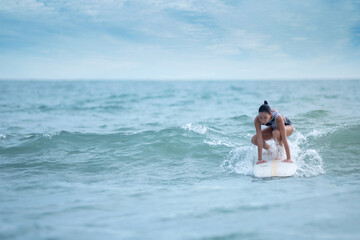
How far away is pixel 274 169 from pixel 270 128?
3.29ft

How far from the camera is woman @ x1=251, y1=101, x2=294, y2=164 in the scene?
18.3ft

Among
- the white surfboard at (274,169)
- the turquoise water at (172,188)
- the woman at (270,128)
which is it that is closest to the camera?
the turquoise water at (172,188)

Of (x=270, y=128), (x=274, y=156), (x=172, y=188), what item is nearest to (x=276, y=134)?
(x=270, y=128)

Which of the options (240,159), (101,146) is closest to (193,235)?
(240,159)

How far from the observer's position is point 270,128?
21.1 ft

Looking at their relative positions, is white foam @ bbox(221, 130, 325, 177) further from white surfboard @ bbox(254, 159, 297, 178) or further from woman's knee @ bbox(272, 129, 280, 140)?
woman's knee @ bbox(272, 129, 280, 140)

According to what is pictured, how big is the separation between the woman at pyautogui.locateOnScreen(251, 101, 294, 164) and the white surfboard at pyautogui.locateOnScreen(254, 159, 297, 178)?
6.0 inches

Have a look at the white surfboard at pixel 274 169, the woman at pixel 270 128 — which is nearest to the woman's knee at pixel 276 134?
the woman at pixel 270 128

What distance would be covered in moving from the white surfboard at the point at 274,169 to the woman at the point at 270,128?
153 mm

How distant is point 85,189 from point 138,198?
122cm

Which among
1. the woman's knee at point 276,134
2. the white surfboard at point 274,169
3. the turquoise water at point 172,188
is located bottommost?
the turquoise water at point 172,188

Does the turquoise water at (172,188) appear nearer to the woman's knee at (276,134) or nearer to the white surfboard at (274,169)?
the white surfboard at (274,169)

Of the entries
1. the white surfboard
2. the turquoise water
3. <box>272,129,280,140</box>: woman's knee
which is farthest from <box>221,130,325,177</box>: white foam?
<box>272,129,280,140</box>: woman's knee

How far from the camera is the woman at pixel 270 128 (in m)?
5.57
